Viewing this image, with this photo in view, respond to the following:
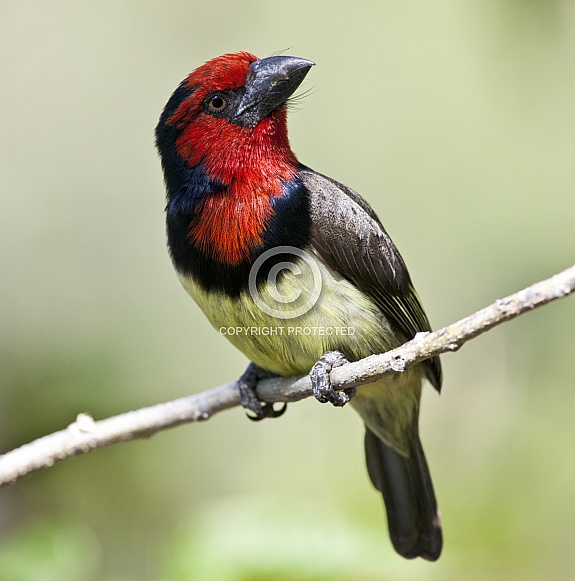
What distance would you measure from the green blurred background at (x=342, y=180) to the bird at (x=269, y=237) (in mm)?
966

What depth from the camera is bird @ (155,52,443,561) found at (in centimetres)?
270

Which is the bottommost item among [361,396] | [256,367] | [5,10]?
[361,396]

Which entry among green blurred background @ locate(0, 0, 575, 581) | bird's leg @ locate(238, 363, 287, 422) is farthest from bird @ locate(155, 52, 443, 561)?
green blurred background @ locate(0, 0, 575, 581)

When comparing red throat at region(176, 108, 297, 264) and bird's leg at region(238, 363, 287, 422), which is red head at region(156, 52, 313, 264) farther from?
bird's leg at region(238, 363, 287, 422)

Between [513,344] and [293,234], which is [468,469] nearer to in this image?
[513,344]

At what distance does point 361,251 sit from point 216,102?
0.73 m

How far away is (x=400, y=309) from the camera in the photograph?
3.06 metres

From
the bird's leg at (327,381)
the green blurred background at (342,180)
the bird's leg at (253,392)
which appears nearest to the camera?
the bird's leg at (327,381)

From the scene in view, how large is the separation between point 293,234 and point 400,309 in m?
0.57

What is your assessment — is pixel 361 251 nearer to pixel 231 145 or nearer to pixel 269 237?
pixel 269 237

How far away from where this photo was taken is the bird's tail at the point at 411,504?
136 inches

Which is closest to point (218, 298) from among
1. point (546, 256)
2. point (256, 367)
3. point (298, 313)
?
point (298, 313)

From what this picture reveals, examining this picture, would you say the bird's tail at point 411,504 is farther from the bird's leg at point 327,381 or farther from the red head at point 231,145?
the red head at point 231,145

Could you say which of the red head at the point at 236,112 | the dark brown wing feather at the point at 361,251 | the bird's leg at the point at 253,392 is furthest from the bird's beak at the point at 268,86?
the bird's leg at the point at 253,392
